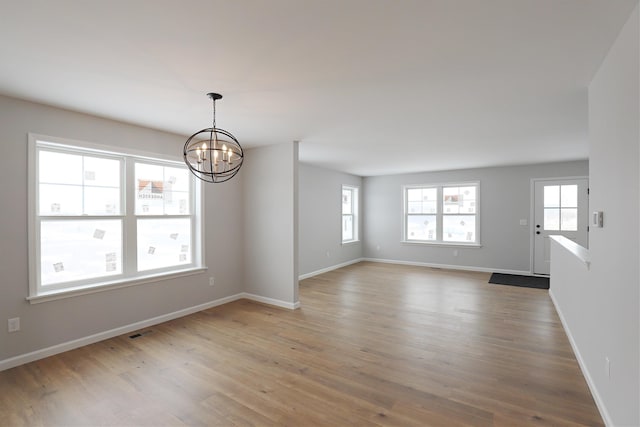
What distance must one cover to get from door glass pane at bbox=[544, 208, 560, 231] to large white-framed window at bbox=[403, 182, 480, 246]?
4.21 feet

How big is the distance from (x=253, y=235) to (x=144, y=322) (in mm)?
1862

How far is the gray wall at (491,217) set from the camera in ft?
21.8

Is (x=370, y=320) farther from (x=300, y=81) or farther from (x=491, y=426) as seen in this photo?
(x=300, y=81)

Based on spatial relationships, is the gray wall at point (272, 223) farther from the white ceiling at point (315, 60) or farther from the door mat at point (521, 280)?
the door mat at point (521, 280)

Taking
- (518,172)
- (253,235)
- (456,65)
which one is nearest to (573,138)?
(518,172)

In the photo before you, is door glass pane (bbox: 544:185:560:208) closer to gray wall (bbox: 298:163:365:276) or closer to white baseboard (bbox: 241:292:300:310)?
gray wall (bbox: 298:163:365:276)

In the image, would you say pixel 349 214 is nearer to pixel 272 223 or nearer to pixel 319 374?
pixel 272 223

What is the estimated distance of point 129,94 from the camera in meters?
2.76

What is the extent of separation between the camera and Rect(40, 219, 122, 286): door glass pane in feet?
10.3

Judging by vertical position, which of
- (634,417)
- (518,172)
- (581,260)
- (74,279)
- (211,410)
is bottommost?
(211,410)

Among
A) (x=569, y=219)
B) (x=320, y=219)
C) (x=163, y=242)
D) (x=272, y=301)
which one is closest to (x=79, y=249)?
(x=163, y=242)

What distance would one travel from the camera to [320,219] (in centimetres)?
699

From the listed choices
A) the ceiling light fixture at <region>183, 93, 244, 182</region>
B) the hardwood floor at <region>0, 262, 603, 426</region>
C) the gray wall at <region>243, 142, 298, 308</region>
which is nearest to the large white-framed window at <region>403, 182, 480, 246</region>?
the hardwood floor at <region>0, 262, 603, 426</region>

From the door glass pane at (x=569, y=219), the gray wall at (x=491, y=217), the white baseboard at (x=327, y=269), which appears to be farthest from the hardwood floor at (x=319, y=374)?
the door glass pane at (x=569, y=219)
